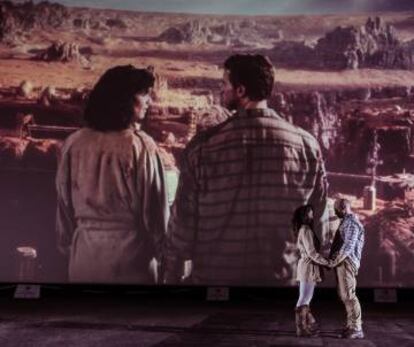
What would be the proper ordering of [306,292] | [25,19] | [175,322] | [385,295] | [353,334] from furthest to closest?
[25,19], [385,295], [175,322], [353,334], [306,292]

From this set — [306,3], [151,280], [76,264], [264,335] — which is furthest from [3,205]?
[306,3]

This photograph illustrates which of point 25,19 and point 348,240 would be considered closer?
point 348,240

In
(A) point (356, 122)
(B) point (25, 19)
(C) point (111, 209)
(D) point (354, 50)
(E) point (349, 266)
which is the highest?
(B) point (25, 19)

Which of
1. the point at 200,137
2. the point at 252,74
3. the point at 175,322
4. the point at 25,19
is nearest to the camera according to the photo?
the point at 175,322

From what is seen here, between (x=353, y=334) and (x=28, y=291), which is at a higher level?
(x=353, y=334)

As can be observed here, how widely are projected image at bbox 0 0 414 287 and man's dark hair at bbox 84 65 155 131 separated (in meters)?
0.02

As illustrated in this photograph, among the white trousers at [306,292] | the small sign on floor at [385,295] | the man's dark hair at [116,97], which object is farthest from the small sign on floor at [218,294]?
the man's dark hair at [116,97]

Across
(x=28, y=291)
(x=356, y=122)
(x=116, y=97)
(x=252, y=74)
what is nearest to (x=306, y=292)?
(x=356, y=122)

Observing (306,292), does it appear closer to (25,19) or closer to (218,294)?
(218,294)

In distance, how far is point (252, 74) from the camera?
24.2 feet

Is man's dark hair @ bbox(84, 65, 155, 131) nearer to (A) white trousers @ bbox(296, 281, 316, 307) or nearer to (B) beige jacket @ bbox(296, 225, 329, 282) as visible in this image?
(B) beige jacket @ bbox(296, 225, 329, 282)

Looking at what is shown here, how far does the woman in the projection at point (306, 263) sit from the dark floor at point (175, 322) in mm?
258

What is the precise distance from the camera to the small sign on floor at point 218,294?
7.18m

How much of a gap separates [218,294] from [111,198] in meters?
1.89
